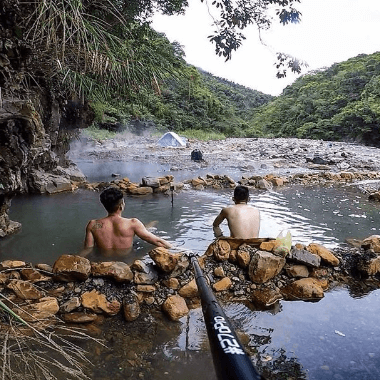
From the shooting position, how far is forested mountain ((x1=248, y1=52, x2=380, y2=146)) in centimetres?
3069

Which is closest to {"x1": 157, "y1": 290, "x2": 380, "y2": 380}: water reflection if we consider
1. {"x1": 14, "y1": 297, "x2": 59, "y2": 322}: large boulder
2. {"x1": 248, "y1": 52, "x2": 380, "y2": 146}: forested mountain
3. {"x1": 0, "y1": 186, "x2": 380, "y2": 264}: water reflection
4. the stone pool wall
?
the stone pool wall

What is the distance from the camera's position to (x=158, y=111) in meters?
34.2

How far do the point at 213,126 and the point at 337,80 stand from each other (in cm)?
1633

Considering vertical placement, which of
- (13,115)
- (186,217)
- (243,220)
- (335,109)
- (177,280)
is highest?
(335,109)

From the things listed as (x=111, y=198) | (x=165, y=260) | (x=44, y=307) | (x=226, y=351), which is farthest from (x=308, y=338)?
(x=111, y=198)

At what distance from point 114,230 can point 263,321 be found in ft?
6.37

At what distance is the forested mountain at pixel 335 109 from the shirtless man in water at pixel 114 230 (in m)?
29.3

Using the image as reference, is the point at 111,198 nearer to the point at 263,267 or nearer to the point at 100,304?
the point at 100,304

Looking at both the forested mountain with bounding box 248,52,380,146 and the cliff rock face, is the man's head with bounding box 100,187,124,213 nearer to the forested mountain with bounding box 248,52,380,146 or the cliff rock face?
the cliff rock face

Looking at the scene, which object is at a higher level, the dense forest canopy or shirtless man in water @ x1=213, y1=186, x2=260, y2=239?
the dense forest canopy

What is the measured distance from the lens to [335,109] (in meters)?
39.2

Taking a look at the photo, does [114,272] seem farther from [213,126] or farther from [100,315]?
[213,126]

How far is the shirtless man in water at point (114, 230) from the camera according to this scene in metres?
3.94

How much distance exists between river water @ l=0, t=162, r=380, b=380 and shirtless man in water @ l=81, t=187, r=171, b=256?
0.46 meters
